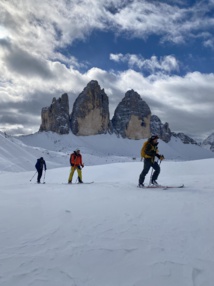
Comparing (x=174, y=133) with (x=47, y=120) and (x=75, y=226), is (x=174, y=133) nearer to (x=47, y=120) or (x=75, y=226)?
(x=47, y=120)

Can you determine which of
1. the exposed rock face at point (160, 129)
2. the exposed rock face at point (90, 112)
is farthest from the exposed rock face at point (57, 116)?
the exposed rock face at point (160, 129)

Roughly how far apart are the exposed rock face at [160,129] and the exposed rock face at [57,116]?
61.7 metres

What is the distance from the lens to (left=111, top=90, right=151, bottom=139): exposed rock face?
147m

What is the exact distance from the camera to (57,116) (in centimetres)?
12400

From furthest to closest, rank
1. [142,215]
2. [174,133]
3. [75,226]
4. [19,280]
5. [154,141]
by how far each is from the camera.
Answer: [174,133] → [154,141] → [142,215] → [75,226] → [19,280]

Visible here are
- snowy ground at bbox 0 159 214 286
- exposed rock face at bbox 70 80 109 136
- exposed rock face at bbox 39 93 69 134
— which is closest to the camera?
snowy ground at bbox 0 159 214 286

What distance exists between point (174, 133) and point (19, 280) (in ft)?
639

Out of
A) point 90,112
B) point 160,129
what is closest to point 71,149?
point 90,112

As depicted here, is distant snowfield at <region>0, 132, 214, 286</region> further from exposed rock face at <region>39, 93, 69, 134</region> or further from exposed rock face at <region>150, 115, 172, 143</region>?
exposed rock face at <region>150, 115, 172, 143</region>

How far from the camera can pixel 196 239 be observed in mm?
4164

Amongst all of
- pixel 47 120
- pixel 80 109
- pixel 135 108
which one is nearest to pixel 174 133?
pixel 135 108

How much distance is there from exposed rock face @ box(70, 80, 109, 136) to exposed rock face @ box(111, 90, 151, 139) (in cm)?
1247

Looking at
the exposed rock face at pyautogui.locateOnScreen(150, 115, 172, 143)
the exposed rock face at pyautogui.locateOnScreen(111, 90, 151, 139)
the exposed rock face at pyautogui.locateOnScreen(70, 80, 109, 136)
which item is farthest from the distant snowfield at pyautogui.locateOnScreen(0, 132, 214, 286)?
the exposed rock face at pyautogui.locateOnScreen(150, 115, 172, 143)

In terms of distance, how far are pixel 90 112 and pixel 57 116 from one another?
53.8 ft
